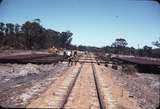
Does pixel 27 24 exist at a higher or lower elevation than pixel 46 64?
higher

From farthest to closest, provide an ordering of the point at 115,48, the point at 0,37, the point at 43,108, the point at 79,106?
the point at 115,48 → the point at 0,37 → the point at 79,106 → the point at 43,108

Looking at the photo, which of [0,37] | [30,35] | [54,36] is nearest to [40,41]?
[30,35]

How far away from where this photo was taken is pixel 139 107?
1077cm

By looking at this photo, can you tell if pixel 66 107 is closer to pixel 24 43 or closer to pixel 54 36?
pixel 24 43

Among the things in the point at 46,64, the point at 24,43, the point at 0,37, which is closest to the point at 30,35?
the point at 24,43

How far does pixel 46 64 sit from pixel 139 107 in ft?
79.9

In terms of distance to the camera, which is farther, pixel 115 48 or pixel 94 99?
pixel 115 48

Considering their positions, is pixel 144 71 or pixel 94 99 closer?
pixel 94 99

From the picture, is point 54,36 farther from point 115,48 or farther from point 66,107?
point 66,107

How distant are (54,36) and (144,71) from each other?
98674mm

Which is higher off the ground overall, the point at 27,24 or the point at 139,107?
the point at 27,24

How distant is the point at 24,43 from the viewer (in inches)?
3546

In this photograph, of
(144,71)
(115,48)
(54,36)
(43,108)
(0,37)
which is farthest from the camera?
(54,36)

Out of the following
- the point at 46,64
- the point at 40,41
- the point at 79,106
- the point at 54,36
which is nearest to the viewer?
the point at 79,106
